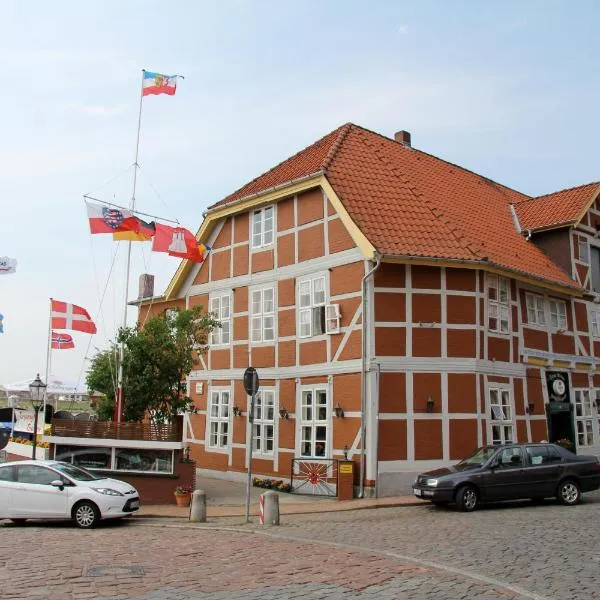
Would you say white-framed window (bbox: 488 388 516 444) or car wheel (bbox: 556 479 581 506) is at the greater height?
white-framed window (bbox: 488 388 516 444)

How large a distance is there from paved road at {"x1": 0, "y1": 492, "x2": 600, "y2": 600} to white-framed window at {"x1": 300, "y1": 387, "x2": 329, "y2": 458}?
5.02m

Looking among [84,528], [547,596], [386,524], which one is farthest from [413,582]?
[84,528]

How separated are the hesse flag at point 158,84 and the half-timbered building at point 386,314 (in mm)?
4304

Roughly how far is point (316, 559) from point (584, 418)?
1649cm

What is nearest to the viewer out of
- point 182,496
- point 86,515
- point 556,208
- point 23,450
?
point 86,515

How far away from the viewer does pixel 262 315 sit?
2258 centimetres

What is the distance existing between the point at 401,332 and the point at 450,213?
5.27 m

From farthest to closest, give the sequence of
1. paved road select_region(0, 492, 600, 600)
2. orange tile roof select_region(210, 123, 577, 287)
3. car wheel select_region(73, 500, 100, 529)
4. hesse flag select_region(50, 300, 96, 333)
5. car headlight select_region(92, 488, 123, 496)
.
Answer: hesse flag select_region(50, 300, 96, 333) → orange tile roof select_region(210, 123, 577, 287) → car headlight select_region(92, 488, 123, 496) → car wheel select_region(73, 500, 100, 529) → paved road select_region(0, 492, 600, 600)

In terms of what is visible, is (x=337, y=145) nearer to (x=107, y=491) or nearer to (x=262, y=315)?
(x=262, y=315)

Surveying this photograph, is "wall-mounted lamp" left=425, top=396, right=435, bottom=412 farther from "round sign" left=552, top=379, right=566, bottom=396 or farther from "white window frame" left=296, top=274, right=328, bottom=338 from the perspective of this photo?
"round sign" left=552, top=379, right=566, bottom=396

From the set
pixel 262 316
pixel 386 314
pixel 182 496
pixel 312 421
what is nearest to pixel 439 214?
pixel 386 314

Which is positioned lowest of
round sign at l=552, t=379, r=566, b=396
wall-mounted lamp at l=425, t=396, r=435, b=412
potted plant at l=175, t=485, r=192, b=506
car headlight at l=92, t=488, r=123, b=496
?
potted plant at l=175, t=485, r=192, b=506

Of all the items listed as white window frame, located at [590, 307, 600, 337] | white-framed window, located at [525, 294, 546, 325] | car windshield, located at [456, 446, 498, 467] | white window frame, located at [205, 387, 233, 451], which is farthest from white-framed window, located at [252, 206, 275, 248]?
white window frame, located at [590, 307, 600, 337]

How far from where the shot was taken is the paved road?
7867 millimetres
